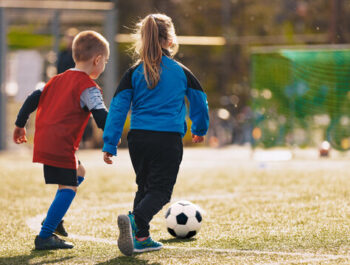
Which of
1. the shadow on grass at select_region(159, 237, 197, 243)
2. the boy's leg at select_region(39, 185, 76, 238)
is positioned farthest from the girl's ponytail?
the shadow on grass at select_region(159, 237, 197, 243)

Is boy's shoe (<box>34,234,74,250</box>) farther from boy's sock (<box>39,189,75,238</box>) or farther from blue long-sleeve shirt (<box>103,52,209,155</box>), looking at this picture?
blue long-sleeve shirt (<box>103,52,209,155</box>)

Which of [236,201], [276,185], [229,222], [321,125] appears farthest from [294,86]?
[229,222]

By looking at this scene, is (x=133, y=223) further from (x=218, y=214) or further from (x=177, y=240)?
(x=218, y=214)

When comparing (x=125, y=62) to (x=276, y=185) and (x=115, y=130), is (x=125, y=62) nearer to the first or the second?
(x=276, y=185)

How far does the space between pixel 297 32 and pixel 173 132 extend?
2445 cm

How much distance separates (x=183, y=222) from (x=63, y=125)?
3.69ft

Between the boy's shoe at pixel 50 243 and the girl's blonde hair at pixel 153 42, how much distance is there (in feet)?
4.03

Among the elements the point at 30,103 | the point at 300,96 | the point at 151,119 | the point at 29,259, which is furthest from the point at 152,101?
the point at 300,96

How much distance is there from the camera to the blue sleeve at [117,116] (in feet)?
15.3

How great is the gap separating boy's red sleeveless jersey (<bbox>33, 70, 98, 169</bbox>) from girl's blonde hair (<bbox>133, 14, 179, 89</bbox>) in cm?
44

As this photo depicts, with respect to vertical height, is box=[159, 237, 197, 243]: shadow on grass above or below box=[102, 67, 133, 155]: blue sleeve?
below

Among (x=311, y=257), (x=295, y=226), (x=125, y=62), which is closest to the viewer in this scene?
(x=311, y=257)

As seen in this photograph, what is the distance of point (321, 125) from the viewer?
45.8 ft

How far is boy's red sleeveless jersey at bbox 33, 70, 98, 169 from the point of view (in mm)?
4867
